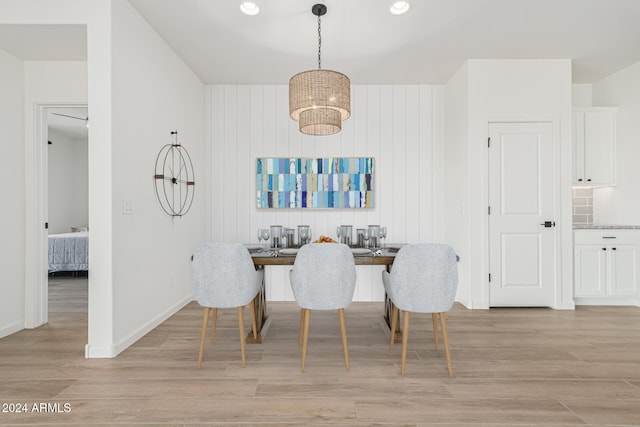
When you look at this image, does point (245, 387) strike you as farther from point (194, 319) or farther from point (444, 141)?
point (444, 141)

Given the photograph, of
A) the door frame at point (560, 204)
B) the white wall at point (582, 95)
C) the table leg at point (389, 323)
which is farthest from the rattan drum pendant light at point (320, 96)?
the white wall at point (582, 95)

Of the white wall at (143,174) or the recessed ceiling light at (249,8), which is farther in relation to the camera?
the recessed ceiling light at (249,8)

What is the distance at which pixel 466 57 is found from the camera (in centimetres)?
359

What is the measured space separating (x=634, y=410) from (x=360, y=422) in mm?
1432

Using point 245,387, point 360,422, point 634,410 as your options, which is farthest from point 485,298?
point 245,387

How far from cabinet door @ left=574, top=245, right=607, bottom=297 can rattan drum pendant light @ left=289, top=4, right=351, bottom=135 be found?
122 inches

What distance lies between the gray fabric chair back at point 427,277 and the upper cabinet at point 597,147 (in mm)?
2892

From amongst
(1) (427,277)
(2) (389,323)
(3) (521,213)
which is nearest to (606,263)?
(3) (521,213)

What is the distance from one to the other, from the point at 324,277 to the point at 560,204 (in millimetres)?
2959

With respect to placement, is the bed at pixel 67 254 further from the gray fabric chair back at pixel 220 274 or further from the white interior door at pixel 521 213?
the white interior door at pixel 521 213

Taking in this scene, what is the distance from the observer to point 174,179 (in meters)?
3.37

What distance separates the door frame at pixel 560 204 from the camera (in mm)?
3615

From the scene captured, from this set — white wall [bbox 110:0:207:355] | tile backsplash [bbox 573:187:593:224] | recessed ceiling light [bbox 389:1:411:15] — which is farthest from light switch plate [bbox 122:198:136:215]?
tile backsplash [bbox 573:187:593:224]

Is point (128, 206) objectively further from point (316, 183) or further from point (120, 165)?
point (316, 183)
